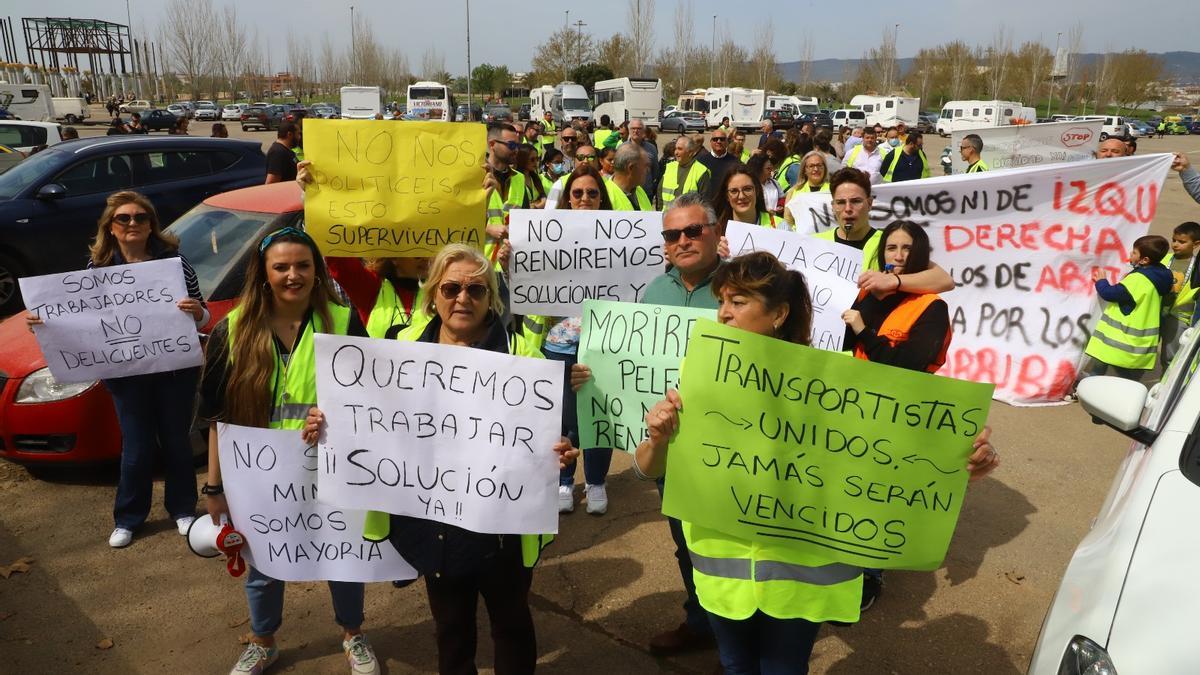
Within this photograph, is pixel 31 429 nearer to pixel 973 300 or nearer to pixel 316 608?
pixel 316 608

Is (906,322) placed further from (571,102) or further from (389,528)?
(571,102)

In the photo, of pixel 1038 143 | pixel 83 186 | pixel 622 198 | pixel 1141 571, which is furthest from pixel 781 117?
pixel 1141 571

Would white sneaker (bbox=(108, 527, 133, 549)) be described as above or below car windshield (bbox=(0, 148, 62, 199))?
below

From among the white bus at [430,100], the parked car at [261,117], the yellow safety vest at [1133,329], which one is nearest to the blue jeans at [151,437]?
the yellow safety vest at [1133,329]

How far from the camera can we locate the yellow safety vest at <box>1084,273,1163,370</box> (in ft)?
20.8

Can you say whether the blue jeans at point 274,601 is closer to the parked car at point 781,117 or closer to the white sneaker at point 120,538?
the white sneaker at point 120,538

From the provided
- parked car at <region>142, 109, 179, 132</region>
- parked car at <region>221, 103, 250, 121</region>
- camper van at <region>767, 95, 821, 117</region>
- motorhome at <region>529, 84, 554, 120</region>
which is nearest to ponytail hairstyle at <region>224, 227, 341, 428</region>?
parked car at <region>142, 109, 179, 132</region>

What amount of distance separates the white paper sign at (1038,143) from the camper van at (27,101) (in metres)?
42.0

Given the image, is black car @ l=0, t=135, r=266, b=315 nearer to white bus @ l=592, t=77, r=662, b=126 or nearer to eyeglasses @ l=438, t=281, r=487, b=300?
eyeglasses @ l=438, t=281, r=487, b=300

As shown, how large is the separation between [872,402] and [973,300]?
4882 millimetres

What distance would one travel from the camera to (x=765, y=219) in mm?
5223

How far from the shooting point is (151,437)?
4.39m

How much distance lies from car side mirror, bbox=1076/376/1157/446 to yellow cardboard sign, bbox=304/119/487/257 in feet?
10.3

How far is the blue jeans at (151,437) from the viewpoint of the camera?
4262mm
